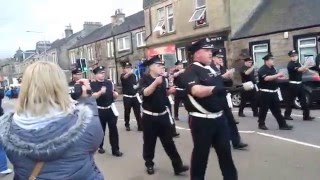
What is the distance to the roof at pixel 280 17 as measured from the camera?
59.7ft

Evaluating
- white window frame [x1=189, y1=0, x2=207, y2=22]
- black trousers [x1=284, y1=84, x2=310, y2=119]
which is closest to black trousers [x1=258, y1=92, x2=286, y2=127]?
black trousers [x1=284, y1=84, x2=310, y2=119]

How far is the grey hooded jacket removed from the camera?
2.40 metres

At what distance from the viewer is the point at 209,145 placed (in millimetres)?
4922

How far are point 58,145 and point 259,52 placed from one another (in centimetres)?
1867

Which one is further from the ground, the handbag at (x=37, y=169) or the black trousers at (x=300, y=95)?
the handbag at (x=37, y=169)

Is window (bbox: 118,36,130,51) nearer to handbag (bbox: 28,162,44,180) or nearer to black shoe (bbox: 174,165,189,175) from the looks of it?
black shoe (bbox: 174,165,189,175)

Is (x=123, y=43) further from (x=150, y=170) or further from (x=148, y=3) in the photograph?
(x=150, y=170)

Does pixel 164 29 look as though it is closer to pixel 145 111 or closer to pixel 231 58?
pixel 231 58

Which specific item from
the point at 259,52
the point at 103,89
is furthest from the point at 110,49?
the point at 103,89

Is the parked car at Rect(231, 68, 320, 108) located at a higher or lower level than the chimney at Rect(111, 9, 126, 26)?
lower

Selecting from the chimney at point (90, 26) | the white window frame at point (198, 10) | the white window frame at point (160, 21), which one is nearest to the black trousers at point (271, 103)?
the white window frame at point (198, 10)

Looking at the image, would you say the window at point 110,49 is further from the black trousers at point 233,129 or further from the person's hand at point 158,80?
the person's hand at point 158,80

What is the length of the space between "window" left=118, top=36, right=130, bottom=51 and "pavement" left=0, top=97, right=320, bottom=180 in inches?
983

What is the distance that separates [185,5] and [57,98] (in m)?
23.4
